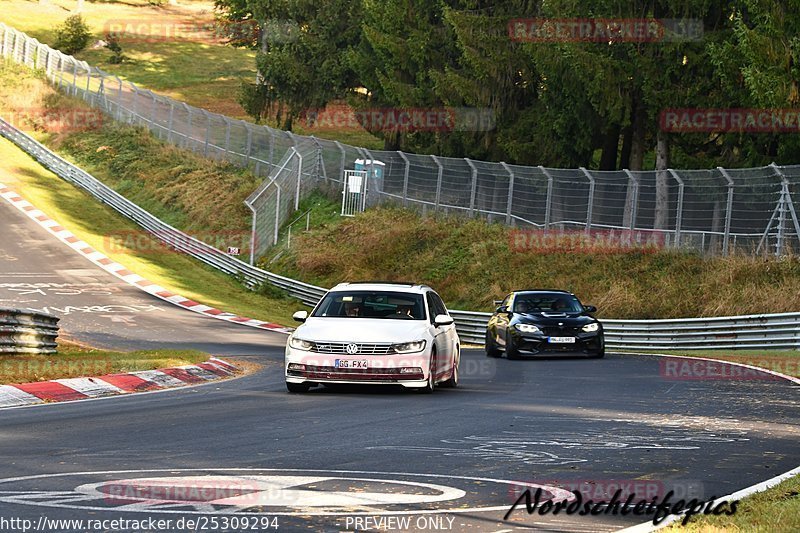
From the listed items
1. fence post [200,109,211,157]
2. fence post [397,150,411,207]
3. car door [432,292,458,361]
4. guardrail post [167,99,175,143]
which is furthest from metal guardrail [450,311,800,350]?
guardrail post [167,99,175,143]

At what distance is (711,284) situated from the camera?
31.4 meters

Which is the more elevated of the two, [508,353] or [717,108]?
[717,108]

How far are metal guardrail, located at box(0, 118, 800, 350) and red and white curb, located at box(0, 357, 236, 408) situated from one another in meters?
12.3

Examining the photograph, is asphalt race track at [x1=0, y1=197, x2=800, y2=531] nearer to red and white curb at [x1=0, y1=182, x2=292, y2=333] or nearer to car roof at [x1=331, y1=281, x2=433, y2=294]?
car roof at [x1=331, y1=281, x2=433, y2=294]

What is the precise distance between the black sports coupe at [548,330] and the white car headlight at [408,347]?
9.12 m

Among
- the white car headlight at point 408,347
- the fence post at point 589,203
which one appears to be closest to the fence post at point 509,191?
the fence post at point 589,203

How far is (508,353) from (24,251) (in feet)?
73.6

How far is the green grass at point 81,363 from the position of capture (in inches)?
655

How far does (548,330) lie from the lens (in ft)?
82.4

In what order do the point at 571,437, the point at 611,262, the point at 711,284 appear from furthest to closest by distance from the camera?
the point at 611,262 → the point at 711,284 → the point at 571,437

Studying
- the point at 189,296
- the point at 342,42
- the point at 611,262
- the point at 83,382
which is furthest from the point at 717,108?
the point at 342,42

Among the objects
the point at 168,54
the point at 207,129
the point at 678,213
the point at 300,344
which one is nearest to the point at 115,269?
the point at 207,129

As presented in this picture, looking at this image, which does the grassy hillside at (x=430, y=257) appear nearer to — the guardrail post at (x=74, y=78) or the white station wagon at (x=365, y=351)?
the guardrail post at (x=74, y=78)

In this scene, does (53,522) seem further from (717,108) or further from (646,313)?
(717,108)
